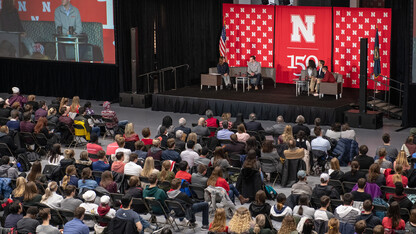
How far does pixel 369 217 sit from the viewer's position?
36.7 feet

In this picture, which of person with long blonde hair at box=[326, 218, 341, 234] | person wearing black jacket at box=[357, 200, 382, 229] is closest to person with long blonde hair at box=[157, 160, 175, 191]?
person wearing black jacket at box=[357, 200, 382, 229]

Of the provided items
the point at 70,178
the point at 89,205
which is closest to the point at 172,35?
the point at 70,178

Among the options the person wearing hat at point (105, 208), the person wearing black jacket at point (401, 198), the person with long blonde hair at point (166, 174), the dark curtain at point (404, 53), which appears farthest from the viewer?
the dark curtain at point (404, 53)

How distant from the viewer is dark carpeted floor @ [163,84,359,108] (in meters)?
22.6

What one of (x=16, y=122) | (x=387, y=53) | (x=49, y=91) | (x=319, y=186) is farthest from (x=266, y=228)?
(x=49, y=91)

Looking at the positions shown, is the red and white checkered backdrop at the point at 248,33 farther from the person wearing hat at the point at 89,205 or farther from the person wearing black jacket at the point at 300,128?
the person wearing hat at the point at 89,205

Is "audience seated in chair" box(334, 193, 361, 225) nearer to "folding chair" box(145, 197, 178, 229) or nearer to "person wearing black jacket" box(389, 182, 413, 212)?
"person wearing black jacket" box(389, 182, 413, 212)

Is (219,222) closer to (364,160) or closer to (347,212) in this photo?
(347,212)

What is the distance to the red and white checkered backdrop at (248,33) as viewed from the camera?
1077 inches

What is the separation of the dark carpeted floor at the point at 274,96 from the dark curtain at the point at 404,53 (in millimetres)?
1567

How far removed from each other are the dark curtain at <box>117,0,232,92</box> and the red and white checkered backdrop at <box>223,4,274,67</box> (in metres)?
0.47

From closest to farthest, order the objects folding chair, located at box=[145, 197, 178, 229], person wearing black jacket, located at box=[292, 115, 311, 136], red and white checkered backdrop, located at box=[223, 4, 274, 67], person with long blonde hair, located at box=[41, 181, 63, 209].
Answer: person with long blonde hair, located at box=[41, 181, 63, 209] → folding chair, located at box=[145, 197, 178, 229] → person wearing black jacket, located at box=[292, 115, 311, 136] → red and white checkered backdrop, located at box=[223, 4, 274, 67]

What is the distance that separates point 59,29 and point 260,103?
7743 mm

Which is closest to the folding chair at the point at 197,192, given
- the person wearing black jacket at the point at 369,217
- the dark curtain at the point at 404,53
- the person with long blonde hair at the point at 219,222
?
the person with long blonde hair at the point at 219,222
